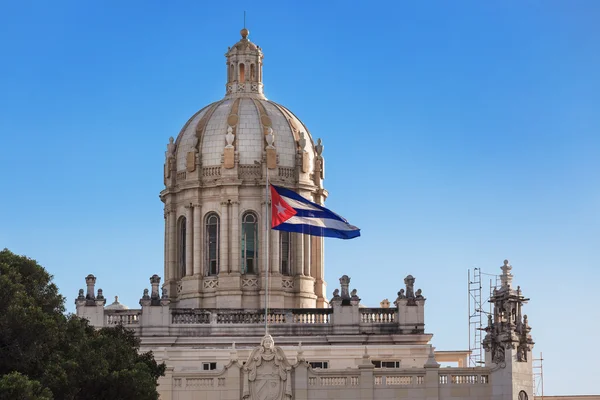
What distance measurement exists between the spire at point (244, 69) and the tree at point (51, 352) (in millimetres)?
26606

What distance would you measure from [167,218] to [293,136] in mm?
8435

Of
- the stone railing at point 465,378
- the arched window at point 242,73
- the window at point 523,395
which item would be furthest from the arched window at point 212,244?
the window at point 523,395

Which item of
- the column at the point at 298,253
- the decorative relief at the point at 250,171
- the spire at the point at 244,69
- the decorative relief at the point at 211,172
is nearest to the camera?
the column at the point at 298,253

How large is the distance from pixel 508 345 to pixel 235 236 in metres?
19.8

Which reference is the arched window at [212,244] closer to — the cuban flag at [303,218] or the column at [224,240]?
the column at [224,240]

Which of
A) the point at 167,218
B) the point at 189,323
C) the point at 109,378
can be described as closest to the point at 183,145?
the point at 167,218

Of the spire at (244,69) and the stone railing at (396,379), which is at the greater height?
the spire at (244,69)

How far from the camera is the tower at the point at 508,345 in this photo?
8381 centimetres

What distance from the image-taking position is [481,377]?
84.6 metres

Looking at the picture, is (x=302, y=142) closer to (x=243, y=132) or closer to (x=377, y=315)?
(x=243, y=132)

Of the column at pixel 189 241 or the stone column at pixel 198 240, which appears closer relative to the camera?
the stone column at pixel 198 240

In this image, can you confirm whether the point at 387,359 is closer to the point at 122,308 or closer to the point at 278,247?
the point at 278,247

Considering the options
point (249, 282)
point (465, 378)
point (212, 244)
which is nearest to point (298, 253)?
point (249, 282)

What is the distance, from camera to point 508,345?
3317 inches
